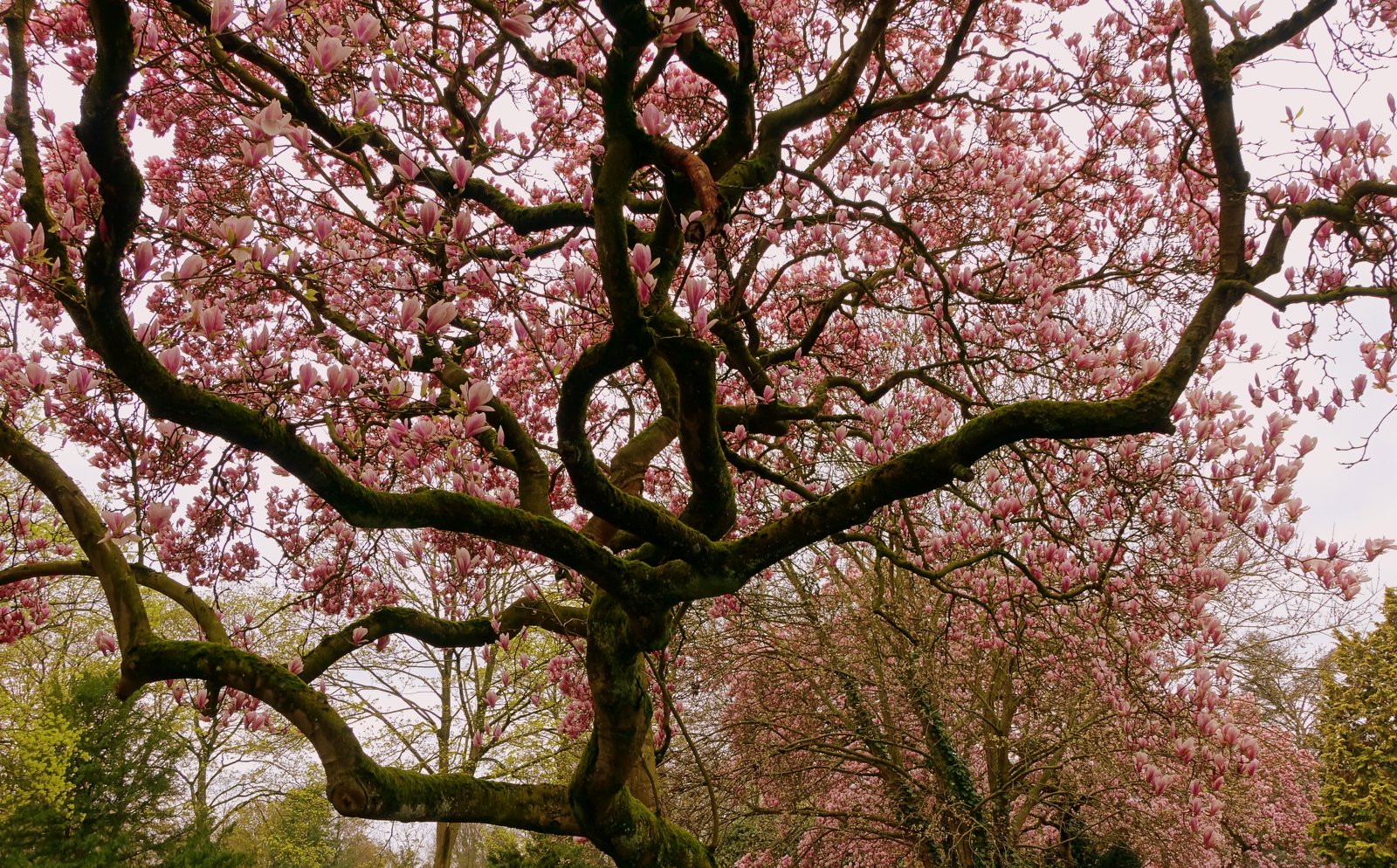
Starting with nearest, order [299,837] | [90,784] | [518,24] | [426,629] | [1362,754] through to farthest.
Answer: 1. [518,24]
2. [426,629]
3. [90,784]
4. [1362,754]
5. [299,837]

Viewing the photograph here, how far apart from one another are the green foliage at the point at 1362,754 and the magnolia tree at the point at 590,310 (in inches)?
334

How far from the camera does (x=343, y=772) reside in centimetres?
327

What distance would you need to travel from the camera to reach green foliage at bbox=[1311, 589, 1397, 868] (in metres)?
10.6

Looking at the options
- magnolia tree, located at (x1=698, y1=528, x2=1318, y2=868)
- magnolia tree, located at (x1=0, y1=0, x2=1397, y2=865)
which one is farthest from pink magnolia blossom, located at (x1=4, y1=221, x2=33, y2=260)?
magnolia tree, located at (x1=698, y1=528, x2=1318, y2=868)

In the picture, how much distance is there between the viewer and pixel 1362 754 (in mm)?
10992

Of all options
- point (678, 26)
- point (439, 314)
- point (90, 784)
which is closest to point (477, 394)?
point (439, 314)

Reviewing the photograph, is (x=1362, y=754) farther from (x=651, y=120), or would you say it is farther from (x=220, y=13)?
(x=220, y=13)

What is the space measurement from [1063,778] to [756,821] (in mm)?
4582

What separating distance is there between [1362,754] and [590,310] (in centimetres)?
1436

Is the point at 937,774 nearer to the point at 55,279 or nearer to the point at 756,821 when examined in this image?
the point at 756,821

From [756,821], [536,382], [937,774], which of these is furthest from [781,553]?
[756,821]

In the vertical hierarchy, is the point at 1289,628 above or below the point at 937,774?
above

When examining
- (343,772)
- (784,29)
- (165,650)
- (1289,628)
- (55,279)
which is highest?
(784,29)

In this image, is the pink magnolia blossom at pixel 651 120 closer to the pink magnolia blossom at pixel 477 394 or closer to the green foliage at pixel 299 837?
the pink magnolia blossom at pixel 477 394
